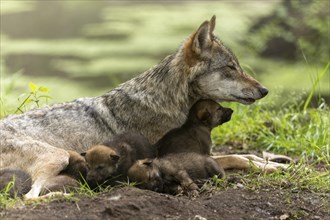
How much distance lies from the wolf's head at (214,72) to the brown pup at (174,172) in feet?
2.70

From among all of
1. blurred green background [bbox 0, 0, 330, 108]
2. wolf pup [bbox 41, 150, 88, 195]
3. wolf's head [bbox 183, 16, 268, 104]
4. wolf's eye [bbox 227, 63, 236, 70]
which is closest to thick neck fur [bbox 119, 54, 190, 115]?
wolf's head [bbox 183, 16, 268, 104]

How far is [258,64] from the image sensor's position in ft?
53.3

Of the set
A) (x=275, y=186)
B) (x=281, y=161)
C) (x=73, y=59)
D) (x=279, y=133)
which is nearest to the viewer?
(x=275, y=186)

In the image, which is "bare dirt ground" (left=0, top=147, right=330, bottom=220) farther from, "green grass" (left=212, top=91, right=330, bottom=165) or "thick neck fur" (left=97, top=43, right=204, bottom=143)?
"green grass" (left=212, top=91, right=330, bottom=165)

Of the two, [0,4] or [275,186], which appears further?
[0,4]

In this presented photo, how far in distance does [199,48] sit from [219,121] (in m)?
0.73

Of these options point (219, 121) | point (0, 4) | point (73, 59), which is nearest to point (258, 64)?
point (73, 59)

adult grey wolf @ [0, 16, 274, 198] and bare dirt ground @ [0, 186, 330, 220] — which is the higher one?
adult grey wolf @ [0, 16, 274, 198]

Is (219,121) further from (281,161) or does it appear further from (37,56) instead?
(37,56)

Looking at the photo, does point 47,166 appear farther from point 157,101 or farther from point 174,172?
point 157,101

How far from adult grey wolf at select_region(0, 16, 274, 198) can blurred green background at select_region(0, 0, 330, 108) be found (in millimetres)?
6140

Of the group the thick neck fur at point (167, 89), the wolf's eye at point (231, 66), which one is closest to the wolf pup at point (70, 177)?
the thick neck fur at point (167, 89)

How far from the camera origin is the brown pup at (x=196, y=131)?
6.72 m

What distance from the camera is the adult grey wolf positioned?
22.7ft
